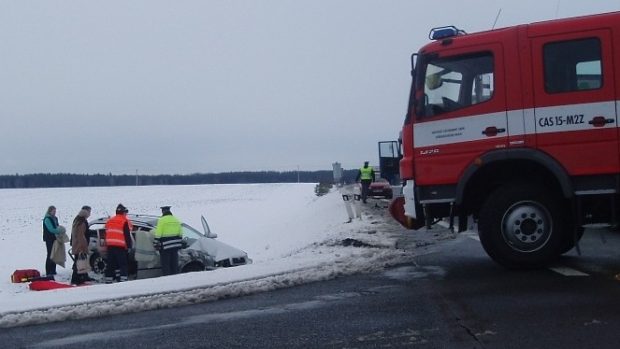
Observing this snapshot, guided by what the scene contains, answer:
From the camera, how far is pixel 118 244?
604 inches

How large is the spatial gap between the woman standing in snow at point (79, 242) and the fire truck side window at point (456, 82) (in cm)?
898

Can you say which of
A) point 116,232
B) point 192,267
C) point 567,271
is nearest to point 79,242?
point 116,232

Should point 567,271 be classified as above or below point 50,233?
below

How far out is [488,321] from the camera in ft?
21.8

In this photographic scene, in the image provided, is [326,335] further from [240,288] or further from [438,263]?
[438,263]

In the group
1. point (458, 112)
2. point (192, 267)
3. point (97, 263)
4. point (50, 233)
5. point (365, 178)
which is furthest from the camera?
point (365, 178)

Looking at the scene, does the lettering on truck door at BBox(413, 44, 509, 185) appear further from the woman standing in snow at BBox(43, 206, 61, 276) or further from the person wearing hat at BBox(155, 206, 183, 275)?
the woman standing in snow at BBox(43, 206, 61, 276)

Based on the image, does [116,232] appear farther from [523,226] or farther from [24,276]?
[523,226]

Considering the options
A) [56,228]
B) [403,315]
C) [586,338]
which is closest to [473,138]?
[403,315]

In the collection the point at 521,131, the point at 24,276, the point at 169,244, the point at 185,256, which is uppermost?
the point at 521,131

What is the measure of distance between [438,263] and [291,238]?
13.0m

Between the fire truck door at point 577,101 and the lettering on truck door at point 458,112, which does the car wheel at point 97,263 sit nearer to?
the lettering on truck door at point 458,112

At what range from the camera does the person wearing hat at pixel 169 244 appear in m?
15.0

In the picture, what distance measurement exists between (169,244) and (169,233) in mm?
214
